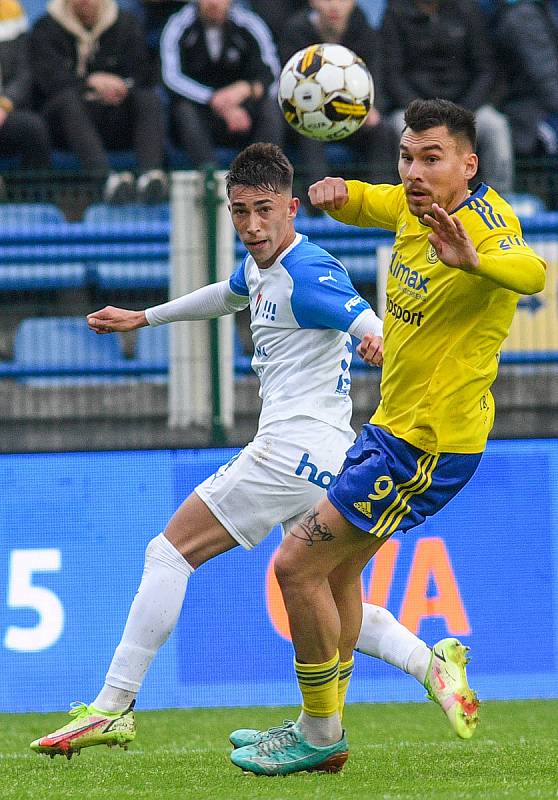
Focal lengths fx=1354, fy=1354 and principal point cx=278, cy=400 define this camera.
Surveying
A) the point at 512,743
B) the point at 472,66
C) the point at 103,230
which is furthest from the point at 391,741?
the point at 472,66

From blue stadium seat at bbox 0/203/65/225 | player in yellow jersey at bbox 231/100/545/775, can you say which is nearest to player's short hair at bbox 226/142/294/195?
player in yellow jersey at bbox 231/100/545/775

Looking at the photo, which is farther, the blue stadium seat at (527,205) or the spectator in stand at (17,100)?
the spectator in stand at (17,100)

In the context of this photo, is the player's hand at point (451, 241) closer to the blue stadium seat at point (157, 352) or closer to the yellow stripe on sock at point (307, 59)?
the yellow stripe on sock at point (307, 59)

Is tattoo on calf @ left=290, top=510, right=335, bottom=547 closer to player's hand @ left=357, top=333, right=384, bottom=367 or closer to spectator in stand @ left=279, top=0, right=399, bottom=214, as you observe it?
player's hand @ left=357, top=333, right=384, bottom=367

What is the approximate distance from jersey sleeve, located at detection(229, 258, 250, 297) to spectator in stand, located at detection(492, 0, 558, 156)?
5.90m

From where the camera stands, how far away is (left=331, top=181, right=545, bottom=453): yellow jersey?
448 centimetres

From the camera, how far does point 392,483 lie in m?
4.57

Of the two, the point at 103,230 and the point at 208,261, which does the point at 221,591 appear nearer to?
the point at 208,261

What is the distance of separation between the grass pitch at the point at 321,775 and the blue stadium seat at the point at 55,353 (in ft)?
7.66

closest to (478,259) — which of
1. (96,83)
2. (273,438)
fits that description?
(273,438)

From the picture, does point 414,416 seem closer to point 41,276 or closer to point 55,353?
point 55,353

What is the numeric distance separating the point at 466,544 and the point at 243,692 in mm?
1480

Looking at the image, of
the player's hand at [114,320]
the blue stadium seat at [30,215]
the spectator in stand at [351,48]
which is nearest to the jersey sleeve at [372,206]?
the player's hand at [114,320]

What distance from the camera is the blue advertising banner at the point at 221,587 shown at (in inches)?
291
